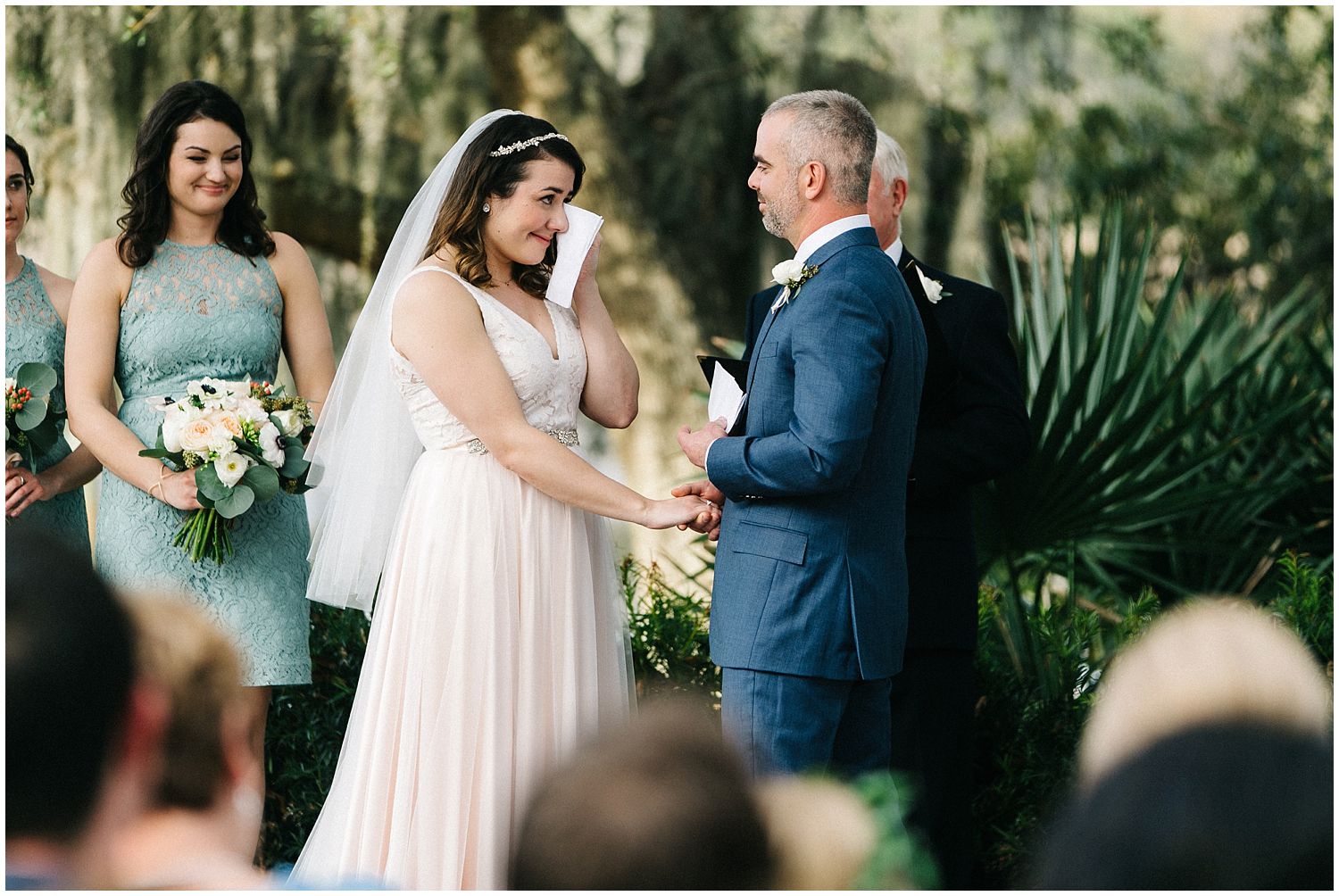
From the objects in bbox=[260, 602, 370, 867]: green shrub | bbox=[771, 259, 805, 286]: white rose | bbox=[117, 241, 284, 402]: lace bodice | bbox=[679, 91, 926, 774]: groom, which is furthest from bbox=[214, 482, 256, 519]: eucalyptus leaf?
bbox=[771, 259, 805, 286]: white rose

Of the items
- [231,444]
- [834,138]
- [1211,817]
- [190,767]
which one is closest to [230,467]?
[231,444]

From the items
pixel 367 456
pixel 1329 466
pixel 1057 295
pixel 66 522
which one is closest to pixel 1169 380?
pixel 1057 295

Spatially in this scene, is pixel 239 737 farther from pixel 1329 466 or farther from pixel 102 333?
pixel 1329 466

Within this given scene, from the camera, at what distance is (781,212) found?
10.4ft

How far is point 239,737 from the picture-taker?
1.51m

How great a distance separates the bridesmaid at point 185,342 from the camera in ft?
12.3

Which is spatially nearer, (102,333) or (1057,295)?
(102,333)

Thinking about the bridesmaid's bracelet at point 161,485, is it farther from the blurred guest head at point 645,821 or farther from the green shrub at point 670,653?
the blurred guest head at point 645,821

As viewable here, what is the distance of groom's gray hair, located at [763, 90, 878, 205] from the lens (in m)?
3.09

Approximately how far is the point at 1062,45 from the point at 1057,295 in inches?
180

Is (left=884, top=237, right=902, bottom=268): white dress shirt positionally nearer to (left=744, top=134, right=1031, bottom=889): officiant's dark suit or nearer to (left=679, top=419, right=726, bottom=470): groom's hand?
(left=744, top=134, right=1031, bottom=889): officiant's dark suit

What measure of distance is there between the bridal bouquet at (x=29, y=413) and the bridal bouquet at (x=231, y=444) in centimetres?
32

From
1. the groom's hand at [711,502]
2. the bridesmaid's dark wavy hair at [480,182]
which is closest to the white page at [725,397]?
the groom's hand at [711,502]

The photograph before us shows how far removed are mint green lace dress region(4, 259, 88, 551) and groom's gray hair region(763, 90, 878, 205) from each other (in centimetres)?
218
